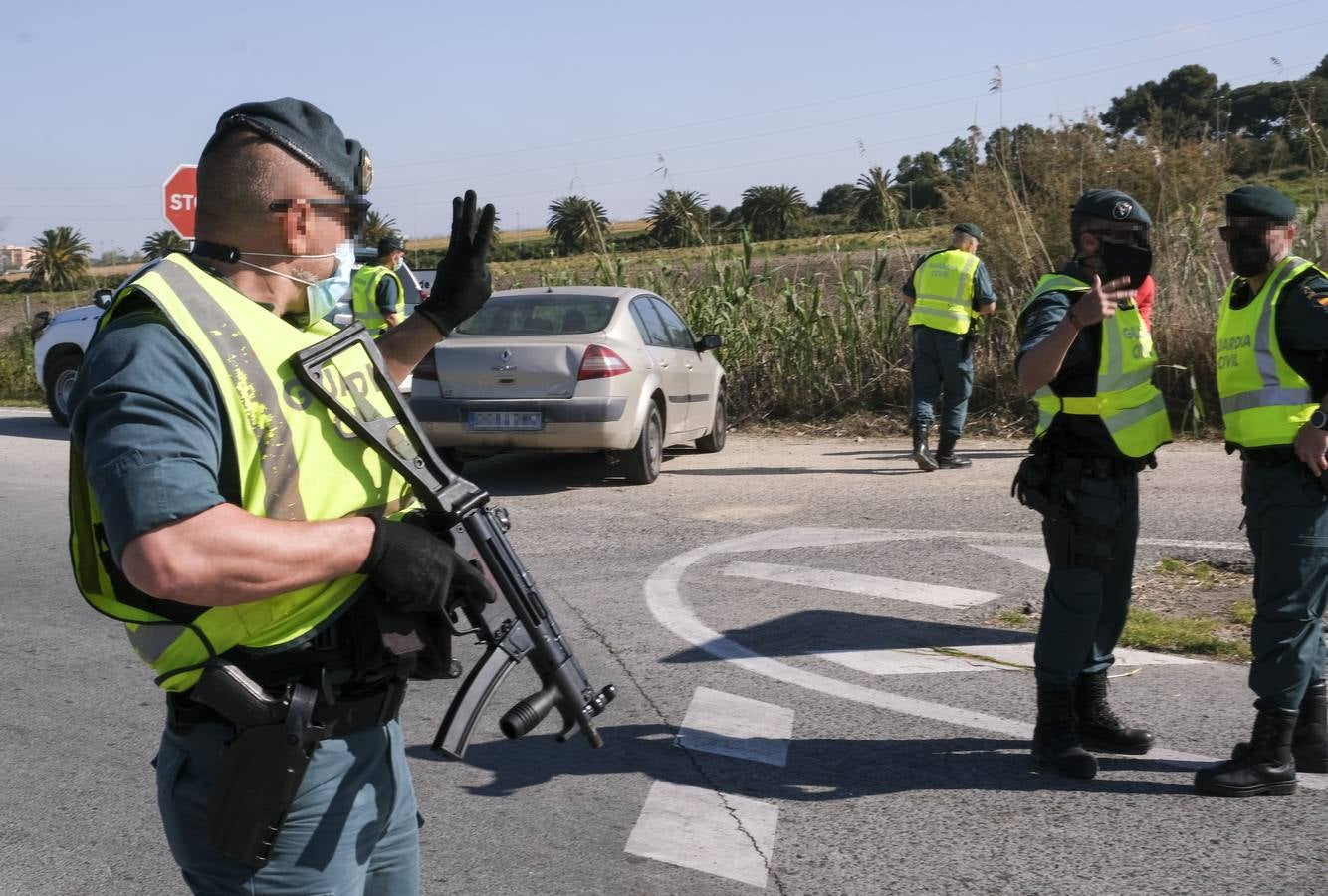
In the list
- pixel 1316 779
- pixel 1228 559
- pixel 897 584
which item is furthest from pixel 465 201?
pixel 1228 559

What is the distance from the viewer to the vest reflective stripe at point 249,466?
2.04 metres

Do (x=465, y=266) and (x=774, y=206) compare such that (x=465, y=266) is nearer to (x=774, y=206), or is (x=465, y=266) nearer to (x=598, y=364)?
(x=598, y=364)

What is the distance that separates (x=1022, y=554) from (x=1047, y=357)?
150 inches

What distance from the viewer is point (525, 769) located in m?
4.80

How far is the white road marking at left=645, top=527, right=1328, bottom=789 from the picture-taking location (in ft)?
16.8

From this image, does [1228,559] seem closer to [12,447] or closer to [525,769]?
[525,769]

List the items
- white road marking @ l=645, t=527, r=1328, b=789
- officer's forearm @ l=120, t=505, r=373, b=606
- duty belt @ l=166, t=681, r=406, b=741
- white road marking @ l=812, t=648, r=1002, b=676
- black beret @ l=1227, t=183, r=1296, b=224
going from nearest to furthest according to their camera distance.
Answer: officer's forearm @ l=120, t=505, r=373, b=606
duty belt @ l=166, t=681, r=406, b=741
black beret @ l=1227, t=183, r=1296, b=224
white road marking @ l=645, t=527, r=1328, b=789
white road marking @ l=812, t=648, r=1002, b=676

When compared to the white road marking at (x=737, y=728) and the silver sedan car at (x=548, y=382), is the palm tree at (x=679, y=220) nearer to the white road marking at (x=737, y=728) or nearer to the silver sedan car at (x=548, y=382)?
the silver sedan car at (x=548, y=382)

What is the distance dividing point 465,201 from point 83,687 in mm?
4000


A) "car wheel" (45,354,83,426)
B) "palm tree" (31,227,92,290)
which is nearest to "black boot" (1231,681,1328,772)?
"car wheel" (45,354,83,426)

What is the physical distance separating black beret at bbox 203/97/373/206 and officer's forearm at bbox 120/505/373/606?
0.62m

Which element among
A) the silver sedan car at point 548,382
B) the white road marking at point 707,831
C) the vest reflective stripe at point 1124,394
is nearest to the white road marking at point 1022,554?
the vest reflective stripe at point 1124,394

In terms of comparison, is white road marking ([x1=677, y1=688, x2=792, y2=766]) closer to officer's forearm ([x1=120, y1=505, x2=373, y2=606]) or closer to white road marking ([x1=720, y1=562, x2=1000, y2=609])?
white road marking ([x1=720, y1=562, x2=1000, y2=609])

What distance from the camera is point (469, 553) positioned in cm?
228
